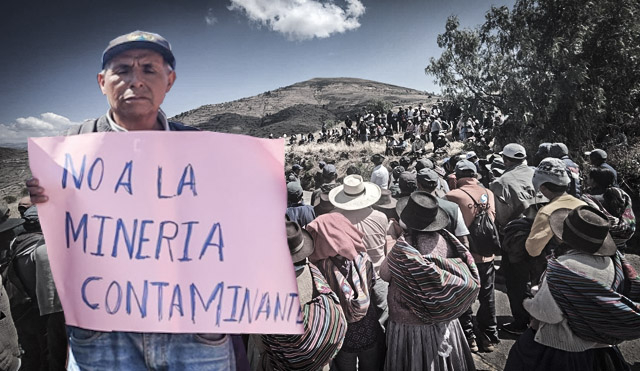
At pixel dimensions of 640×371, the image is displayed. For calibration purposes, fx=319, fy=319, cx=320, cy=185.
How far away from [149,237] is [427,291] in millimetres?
1669

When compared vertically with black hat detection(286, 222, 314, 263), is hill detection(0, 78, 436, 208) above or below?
above

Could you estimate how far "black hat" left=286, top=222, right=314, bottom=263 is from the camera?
74.2 inches

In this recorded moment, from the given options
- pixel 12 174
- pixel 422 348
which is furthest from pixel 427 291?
pixel 12 174

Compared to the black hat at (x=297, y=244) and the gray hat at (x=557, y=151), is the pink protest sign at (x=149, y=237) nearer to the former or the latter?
the black hat at (x=297, y=244)

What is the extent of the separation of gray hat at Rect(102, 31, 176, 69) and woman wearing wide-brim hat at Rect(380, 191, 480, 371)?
1.70m

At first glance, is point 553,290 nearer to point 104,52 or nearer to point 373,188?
point 373,188

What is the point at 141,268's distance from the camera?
1.12 meters

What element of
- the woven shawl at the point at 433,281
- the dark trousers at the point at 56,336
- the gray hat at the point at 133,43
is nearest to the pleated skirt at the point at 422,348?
the woven shawl at the point at 433,281

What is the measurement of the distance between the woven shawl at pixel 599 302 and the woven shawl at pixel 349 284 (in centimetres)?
114

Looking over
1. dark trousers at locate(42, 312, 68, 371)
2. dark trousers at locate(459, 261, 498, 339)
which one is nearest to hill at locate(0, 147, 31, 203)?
dark trousers at locate(42, 312, 68, 371)

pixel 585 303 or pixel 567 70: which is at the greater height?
pixel 567 70

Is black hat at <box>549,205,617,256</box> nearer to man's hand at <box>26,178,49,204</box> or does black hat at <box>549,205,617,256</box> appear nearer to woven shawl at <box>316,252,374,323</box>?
woven shawl at <box>316,252,374,323</box>

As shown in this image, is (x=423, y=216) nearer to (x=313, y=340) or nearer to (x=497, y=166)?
(x=313, y=340)

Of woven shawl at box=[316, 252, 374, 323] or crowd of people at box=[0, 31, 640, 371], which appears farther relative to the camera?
woven shawl at box=[316, 252, 374, 323]
